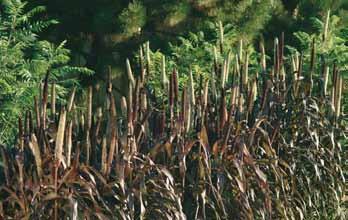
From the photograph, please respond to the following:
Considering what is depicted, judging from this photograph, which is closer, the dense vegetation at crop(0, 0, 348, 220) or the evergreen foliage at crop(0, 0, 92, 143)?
the dense vegetation at crop(0, 0, 348, 220)

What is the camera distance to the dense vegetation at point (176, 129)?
5328mm

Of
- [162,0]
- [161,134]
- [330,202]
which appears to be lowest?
[330,202]

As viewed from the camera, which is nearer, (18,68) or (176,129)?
(176,129)

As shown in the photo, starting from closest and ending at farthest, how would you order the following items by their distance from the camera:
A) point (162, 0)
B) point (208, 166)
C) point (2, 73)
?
point (208, 166)
point (2, 73)
point (162, 0)

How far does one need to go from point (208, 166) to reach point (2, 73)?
103 inches

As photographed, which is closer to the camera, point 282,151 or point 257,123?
point 257,123

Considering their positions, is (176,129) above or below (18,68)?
below

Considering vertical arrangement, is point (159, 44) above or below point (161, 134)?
above

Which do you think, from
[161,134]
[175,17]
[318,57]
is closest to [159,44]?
[175,17]

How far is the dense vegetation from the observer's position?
5.33 metres

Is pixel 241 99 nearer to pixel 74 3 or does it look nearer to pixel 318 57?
pixel 318 57

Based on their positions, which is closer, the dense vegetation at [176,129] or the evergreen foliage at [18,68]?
the dense vegetation at [176,129]

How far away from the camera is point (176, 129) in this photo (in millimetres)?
5918

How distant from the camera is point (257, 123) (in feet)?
20.4
